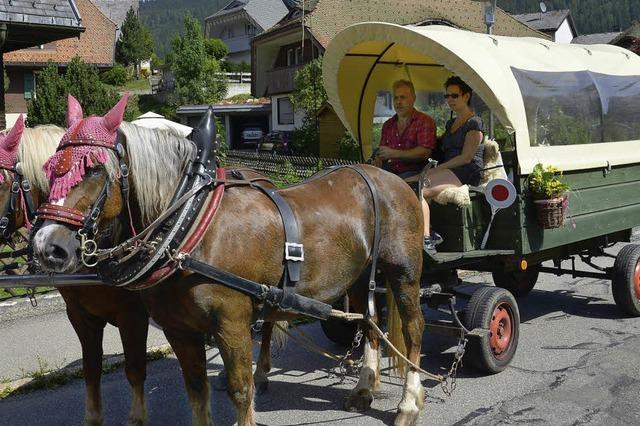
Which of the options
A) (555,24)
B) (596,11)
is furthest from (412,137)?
(596,11)

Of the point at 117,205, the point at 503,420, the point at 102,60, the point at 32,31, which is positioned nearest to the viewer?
the point at 117,205

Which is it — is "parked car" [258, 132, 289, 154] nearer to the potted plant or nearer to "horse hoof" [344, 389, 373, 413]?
the potted plant

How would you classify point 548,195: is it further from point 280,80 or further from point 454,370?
point 280,80

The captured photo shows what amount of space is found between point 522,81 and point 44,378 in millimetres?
4307

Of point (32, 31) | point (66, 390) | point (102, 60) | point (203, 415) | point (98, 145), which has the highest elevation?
point (102, 60)

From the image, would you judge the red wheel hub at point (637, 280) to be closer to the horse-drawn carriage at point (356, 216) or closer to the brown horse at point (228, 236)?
the horse-drawn carriage at point (356, 216)

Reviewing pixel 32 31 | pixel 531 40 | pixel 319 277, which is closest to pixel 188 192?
pixel 319 277

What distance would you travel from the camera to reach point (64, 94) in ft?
70.0

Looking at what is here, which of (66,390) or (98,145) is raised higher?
(98,145)

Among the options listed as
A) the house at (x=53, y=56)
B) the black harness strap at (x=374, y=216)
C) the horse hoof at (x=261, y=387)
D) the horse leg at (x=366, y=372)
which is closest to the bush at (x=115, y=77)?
the house at (x=53, y=56)

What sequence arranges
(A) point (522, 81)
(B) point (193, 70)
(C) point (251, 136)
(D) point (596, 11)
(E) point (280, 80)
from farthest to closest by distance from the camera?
(D) point (596, 11) < (B) point (193, 70) < (C) point (251, 136) < (E) point (280, 80) < (A) point (522, 81)

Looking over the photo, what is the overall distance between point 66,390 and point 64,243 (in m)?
2.76

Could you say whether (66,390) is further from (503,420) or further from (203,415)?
(503,420)

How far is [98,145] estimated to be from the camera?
2922 mm
